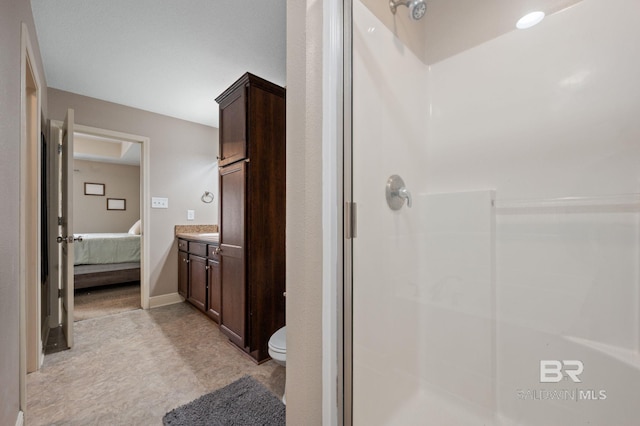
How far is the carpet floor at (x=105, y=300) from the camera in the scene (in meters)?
3.02

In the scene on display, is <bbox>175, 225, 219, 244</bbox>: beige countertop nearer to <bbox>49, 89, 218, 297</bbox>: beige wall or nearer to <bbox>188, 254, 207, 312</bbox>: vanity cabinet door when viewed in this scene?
<bbox>49, 89, 218, 297</bbox>: beige wall

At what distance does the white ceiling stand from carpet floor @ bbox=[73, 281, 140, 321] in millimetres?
2389

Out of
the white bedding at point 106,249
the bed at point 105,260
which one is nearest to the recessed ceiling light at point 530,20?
the bed at point 105,260

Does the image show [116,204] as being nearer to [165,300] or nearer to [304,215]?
[165,300]

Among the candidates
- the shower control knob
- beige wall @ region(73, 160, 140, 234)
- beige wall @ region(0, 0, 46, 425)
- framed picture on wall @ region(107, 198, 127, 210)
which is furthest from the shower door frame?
framed picture on wall @ region(107, 198, 127, 210)

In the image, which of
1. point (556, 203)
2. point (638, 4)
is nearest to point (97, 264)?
point (556, 203)

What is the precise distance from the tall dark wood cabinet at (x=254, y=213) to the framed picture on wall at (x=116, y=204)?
218 inches

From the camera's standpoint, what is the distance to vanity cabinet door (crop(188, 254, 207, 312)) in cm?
278

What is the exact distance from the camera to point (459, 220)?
4.60 feet

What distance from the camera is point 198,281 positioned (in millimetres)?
2914

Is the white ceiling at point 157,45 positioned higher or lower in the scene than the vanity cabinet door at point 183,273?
higher

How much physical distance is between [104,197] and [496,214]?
7458 mm

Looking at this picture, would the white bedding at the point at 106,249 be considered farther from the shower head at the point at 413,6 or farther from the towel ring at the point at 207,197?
the shower head at the point at 413,6

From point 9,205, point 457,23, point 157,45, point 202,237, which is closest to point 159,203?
point 202,237
